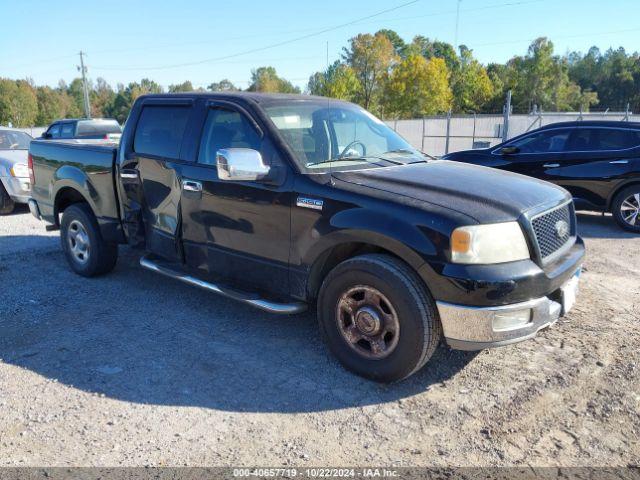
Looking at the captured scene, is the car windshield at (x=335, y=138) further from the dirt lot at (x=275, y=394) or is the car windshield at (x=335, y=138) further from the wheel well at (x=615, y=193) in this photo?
the wheel well at (x=615, y=193)

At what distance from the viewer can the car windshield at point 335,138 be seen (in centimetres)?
405

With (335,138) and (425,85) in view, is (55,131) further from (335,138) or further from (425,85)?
(425,85)

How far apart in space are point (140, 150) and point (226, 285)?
1.70 meters

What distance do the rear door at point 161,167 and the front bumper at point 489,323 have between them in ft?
8.34

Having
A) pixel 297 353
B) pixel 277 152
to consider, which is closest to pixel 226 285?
pixel 297 353

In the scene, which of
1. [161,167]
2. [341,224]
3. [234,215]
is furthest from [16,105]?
[341,224]

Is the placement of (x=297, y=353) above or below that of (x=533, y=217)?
below

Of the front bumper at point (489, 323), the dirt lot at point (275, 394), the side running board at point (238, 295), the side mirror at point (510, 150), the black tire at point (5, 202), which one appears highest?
the side mirror at point (510, 150)

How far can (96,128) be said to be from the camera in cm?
1589

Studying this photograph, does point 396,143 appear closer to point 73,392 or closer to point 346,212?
point 346,212

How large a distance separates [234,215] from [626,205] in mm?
6684

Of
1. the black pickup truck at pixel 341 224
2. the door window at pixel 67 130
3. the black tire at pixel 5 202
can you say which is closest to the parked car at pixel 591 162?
the black pickup truck at pixel 341 224

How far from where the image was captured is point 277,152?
394 cm

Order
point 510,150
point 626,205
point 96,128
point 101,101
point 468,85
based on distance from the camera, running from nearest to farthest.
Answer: point 626,205 → point 510,150 → point 96,128 → point 468,85 → point 101,101
